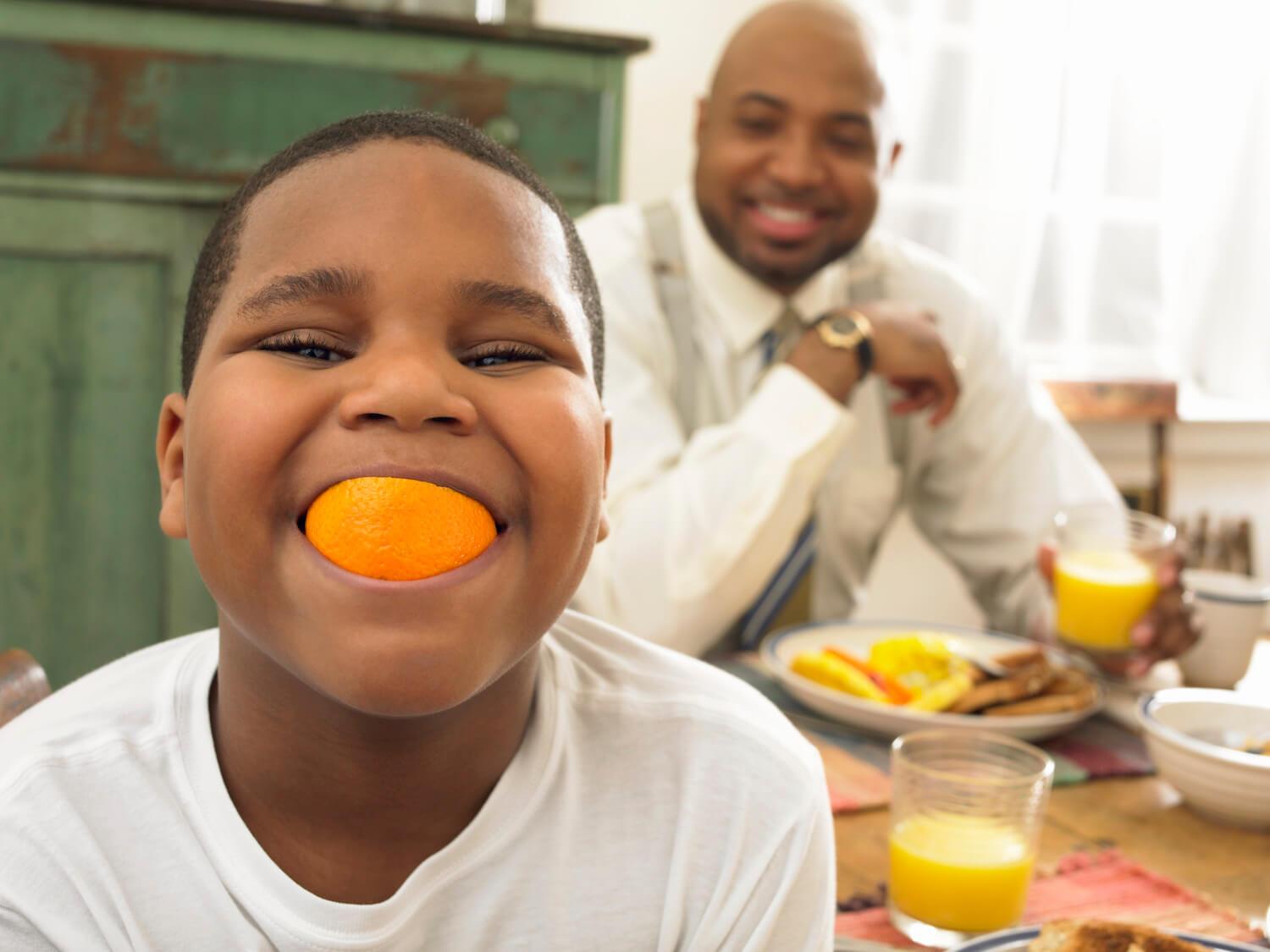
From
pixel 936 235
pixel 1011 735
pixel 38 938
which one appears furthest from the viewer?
pixel 936 235

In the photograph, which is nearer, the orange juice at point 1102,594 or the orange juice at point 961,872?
the orange juice at point 961,872

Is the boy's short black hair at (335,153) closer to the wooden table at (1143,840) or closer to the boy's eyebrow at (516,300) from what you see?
the boy's eyebrow at (516,300)

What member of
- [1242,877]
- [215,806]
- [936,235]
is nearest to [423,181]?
[215,806]

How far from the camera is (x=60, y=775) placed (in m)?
0.64

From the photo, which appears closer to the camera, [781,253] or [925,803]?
[925,803]

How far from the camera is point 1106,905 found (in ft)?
2.86

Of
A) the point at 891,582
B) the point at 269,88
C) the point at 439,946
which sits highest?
the point at 269,88

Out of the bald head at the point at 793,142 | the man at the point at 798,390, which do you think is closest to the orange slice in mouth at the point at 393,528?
the man at the point at 798,390

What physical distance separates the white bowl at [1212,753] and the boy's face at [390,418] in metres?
0.61

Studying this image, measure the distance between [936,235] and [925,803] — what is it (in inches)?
84.1

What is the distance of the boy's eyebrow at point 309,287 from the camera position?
2.02ft

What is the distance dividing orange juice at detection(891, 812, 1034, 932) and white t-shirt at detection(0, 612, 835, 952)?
146 millimetres

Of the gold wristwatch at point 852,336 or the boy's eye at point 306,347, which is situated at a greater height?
the boy's eye at point 306,347

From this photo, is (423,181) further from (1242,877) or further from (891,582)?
(891,582)
